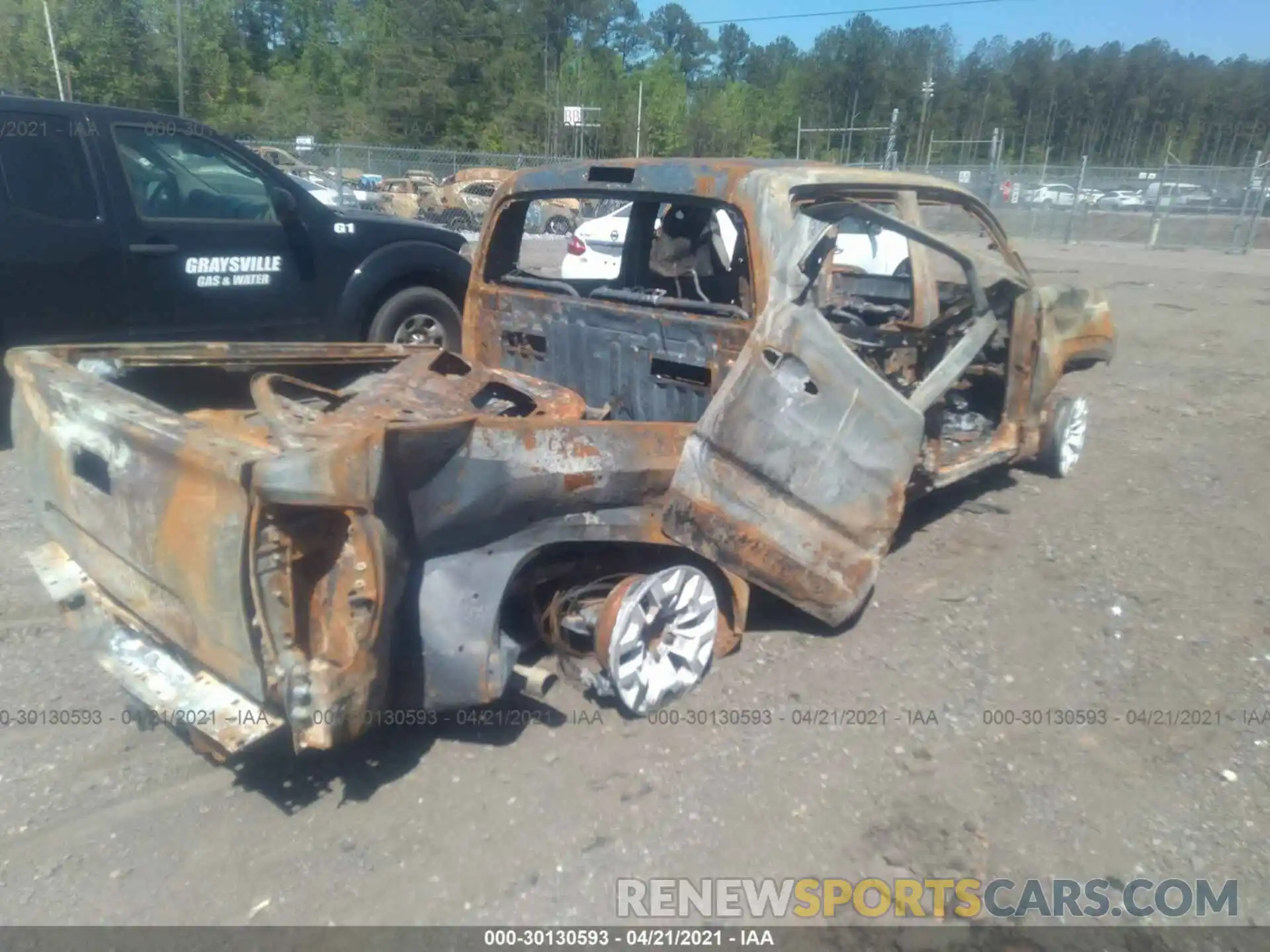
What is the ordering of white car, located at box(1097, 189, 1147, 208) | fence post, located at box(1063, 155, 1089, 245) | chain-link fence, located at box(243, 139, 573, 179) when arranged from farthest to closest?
white car, located at box(1097, 189, 1147, 208)
fence post, located at box(1063, 155, 1089, 245)
chain-link fence, located at box(243, 139, 573, 179)

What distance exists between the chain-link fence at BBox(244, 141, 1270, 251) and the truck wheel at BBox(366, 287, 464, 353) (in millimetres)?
13097

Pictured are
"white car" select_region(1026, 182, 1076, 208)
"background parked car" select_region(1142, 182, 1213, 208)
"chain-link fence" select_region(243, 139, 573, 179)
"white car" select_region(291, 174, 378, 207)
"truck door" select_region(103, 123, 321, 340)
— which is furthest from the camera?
"white car" select_region(1026, 182, 1076, 208)

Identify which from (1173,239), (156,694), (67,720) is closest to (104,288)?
(67,720)

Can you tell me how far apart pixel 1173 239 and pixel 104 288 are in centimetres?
2876

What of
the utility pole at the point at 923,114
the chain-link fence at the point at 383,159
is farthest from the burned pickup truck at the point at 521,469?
the utility pole at the point at 923,114

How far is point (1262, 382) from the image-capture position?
915cm

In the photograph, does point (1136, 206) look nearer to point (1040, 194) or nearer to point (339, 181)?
point (1040, 194)

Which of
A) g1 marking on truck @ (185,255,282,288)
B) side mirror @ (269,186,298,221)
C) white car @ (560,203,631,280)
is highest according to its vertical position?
side mirror @ (269,186,298,221)

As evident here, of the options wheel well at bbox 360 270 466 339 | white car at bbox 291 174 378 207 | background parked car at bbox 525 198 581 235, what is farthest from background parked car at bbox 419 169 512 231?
wheel well at bbox 360 270 466 339

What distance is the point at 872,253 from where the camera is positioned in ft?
19.5

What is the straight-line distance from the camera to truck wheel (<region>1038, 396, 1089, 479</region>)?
5.91 meters

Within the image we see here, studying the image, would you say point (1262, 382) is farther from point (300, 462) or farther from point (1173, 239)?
point (1173, 239)
